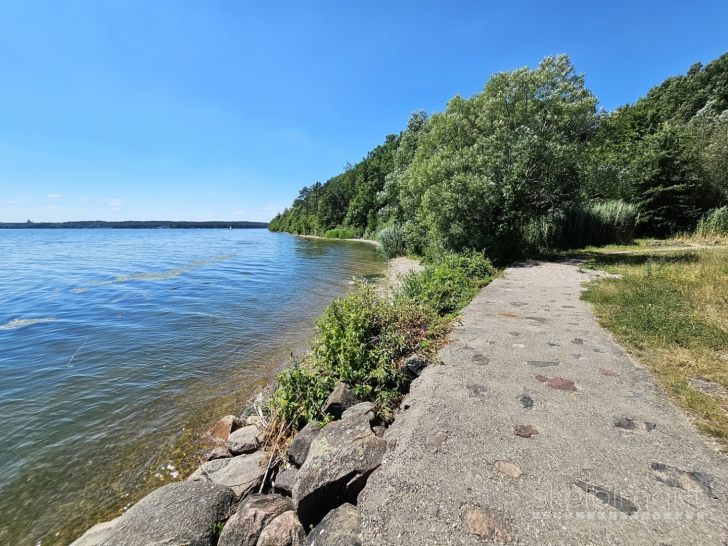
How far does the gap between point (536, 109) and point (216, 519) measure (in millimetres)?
18478

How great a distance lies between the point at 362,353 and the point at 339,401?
0.82 m

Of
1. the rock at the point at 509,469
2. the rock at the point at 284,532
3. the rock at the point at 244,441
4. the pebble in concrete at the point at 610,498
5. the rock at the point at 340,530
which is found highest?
the pebble in concrete at the point at 610,498

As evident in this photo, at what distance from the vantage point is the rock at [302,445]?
3.52 m

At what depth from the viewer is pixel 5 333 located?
367 inches

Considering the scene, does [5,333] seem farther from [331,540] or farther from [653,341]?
[653,341]

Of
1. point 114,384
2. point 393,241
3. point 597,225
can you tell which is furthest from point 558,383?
point 393,241

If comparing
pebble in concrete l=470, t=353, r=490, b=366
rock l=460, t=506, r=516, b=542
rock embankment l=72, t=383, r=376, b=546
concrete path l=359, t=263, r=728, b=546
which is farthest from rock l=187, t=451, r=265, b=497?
pebble in concrete l=470, t=353, r=490, b=366

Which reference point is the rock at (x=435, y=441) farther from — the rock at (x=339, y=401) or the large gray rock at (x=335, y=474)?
the rock at (x=339, y=401)

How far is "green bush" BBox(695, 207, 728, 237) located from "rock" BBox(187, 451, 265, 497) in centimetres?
2673

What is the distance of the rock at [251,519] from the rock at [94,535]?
136 cm

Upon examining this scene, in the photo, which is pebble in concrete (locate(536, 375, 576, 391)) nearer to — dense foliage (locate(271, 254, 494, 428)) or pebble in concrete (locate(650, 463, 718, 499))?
pebble in concrete (locate(650, 463, 718, 499))

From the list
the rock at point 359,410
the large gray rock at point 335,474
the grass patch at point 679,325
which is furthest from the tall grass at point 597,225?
the large gray rock at point 335,474

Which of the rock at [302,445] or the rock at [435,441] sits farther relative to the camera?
the rock at [302,445]

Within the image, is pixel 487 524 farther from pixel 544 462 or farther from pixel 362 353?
pixel 362 353
